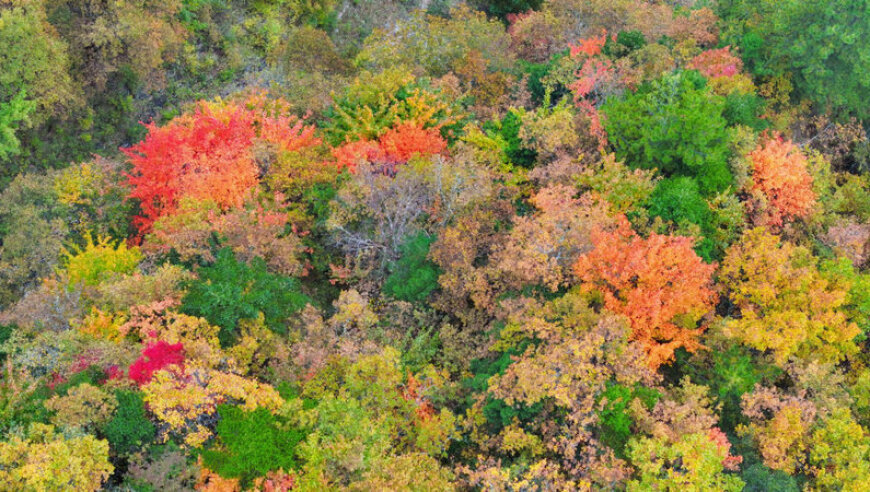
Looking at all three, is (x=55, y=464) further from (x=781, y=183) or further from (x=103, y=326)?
(x=781, y=183)

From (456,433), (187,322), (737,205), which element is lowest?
(456,433)

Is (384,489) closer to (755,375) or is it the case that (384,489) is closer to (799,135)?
(755,375)

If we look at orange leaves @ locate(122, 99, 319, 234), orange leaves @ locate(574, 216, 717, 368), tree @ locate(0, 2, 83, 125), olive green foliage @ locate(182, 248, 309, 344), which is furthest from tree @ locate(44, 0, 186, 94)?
orange leaves @ locate(574, 216, 717, 368)

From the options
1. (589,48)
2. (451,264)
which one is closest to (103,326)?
(451,264)

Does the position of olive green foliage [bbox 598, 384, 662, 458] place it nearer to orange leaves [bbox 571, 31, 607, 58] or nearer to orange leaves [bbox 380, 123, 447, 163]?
orange leaves [bbox 380, 123, 447, 163]

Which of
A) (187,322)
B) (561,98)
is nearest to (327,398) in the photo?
(187,322)

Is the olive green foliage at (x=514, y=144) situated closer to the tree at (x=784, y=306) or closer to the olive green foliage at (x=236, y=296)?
the tree at (x=784, y=306)
